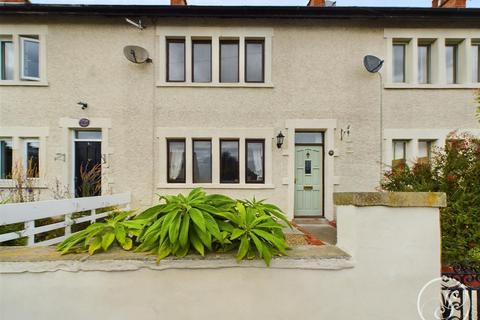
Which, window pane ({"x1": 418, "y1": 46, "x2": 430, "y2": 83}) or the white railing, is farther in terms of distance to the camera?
window pane ({"x1": 418, "y1": 46, "x2": 430, "y2": 83})

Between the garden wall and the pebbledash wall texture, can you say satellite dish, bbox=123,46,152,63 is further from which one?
the garden wall

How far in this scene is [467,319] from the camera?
2209 mm

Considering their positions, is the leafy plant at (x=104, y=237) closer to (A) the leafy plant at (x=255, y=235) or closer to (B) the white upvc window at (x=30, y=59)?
(A) the leafy plant at (x=255, y=235)

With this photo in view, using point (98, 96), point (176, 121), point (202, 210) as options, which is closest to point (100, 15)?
point (98, 96)

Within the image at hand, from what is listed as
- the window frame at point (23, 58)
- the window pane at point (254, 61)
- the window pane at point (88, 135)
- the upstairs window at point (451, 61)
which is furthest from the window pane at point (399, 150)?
the window frame at point (23, 58)

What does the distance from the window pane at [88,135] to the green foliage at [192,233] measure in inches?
233

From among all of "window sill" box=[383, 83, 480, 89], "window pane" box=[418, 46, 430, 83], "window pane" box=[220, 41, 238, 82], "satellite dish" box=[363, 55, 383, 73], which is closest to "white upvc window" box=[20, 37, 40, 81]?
"window pane" box=[220, 41, 238, 82]

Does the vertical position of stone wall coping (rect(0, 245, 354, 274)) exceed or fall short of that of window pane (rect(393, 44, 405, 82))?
it falls short

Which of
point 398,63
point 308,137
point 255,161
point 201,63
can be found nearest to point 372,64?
point 398,63

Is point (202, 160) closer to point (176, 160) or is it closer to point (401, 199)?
point (176, 160)

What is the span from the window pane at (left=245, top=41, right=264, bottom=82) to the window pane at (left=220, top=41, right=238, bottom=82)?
0.34 metres

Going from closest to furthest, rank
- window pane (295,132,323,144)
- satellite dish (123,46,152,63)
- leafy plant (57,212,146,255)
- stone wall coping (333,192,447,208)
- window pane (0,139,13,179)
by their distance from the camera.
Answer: stone wall coping (333,192,447,208)
leafy plant (57,212,146,255)
satellite dish (123,46,152,63)
window pane (0,139,13,179)
window pane (295,132,323,144)

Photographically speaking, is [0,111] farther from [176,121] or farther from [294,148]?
[294,148]

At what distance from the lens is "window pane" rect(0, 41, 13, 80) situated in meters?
7.07
